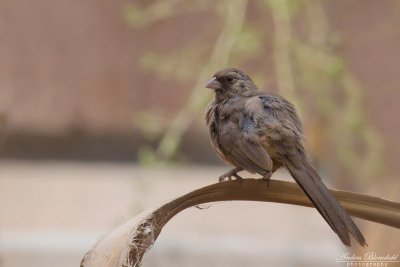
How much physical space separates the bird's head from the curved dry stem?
1.06 meters

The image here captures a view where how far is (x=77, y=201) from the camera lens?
18.3 feet

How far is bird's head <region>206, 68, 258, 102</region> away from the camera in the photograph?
2582 millimetres

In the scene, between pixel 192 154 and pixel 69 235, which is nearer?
pixel 69 235

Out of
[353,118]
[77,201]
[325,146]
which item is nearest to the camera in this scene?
[353,118]

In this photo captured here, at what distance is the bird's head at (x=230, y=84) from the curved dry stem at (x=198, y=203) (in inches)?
41.9

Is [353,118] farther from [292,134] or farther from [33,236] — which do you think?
[33,236]

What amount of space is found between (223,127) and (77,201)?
11.4 ft

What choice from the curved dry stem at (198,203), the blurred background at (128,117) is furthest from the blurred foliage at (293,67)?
the curved dry stem at (198,203)

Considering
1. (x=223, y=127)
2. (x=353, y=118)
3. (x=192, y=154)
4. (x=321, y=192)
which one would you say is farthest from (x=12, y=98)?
(x=321, y=192)

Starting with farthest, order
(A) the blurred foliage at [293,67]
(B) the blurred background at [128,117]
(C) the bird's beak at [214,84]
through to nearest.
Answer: (B) the blurred background at [128,117] → (A) the blurred foliage at [293,67] → (C) the bird's beak at [214,84]

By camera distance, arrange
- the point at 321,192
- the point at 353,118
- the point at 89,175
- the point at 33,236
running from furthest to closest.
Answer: the point at 89,175
the point at 33,236
the point at 353,118
the point at 321,192

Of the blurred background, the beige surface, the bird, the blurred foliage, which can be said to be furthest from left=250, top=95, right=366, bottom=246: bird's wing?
the blurred background

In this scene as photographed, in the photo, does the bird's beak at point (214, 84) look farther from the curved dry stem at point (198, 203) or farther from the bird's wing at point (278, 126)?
the curved dry stem at point (198, 203)

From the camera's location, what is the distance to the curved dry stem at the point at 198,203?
108 centimetres
